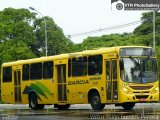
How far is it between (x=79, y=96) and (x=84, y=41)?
68911 mm

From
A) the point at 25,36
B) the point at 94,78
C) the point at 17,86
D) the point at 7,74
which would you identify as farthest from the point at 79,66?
the point at 25,36

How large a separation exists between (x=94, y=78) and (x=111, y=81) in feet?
4.33

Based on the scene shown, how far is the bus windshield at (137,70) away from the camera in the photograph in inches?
984

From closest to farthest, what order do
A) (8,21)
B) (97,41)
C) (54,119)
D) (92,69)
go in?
(54,119)
(92,69)
(8,21)
(97,41)

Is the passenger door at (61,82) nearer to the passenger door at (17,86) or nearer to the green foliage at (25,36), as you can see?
the passenger door at (17,86)

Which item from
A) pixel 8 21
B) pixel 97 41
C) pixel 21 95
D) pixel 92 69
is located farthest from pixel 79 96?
pixel 97 41

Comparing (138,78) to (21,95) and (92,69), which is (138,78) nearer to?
(92,69)

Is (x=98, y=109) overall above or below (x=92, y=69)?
below

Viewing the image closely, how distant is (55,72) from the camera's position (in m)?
30.0

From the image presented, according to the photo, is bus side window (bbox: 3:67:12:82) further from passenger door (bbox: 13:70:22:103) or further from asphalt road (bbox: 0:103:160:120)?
asphalt road (bbox: 0:103:160:120)

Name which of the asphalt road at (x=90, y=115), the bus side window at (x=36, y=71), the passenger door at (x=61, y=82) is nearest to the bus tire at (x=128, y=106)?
the asphalt road at (x=90, y=115)

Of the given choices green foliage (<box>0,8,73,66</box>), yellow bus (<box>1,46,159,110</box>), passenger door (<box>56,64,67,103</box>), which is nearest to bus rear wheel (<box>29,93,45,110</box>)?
yellow bus (<box>1,46,159,110</box>)

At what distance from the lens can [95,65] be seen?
26.7 meters

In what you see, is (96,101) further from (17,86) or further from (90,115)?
(17,86)
